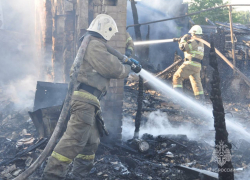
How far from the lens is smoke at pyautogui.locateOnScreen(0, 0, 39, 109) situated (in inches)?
342

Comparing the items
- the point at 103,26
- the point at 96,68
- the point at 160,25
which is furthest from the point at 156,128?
the point at 160,25

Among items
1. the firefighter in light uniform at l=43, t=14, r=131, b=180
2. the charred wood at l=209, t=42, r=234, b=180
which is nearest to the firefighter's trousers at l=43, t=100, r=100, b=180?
the firefighter in light uniform at l=43, t=14, r=131, b=180

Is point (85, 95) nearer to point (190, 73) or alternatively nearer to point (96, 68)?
point (96, 68)

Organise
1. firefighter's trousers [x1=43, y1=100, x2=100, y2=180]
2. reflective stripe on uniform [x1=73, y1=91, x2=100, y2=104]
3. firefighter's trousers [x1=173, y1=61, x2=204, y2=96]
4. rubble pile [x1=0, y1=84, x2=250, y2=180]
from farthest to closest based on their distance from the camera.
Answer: firefighter's trousers [x1=173, y1=61, x2=204, y2=96], rubble pile [x1=0, y1=84, x2=250, y2=180], reflective stripe on uniform [x1=73, y1=91, x2=100, y2=104], firefighter's trousers [x1=43, y1=100, x2=100, y2=180]

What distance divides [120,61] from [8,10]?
1513 cm

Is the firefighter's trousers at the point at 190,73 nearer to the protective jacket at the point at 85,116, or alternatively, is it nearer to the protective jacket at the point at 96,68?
the protective jacket at the point at 85,116

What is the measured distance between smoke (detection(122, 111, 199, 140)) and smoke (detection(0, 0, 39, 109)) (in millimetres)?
3434

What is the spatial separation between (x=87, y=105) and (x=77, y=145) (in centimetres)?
53

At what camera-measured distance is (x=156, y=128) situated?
567cm

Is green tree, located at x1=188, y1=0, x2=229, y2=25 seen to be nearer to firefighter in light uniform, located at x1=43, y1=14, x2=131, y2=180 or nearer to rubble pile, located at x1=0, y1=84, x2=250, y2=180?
rubble pile, located at x1=0, y1=84, x2=250, y2=180

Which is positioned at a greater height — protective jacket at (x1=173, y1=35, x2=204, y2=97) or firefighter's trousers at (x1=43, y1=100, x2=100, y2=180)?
protective jacket at (x1=173, y1=35, x2=204, y2=97)

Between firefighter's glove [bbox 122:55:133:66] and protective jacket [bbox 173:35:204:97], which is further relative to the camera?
protective jacket [bbox 173:35:204:97]

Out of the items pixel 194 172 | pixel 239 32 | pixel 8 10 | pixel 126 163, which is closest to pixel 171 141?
pixel 126 163

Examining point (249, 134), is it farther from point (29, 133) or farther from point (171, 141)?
point (29, 133)
